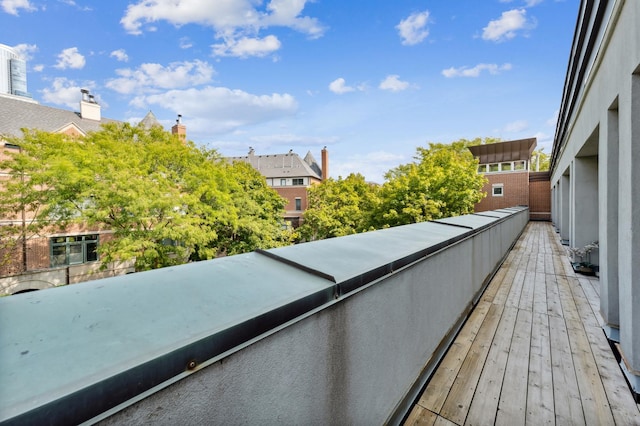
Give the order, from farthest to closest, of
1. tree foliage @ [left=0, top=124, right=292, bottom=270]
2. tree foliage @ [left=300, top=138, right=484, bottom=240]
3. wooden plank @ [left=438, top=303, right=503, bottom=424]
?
1. tree foliage @ [left=300, top=138, right=484, bottom=240]
2. tree foliage @ [left=0, top=124, right=292, bottom=270]
3. wooden plank @ [left=438, top=303, right=503, bottom=424]

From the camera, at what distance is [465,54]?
47.6 feet

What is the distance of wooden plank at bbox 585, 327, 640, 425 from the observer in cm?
214

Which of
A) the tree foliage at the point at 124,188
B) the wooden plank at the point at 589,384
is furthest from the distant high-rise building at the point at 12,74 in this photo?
the wooden plank at the point at 589,384

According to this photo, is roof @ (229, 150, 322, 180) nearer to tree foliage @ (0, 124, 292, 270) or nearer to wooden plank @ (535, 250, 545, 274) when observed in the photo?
tree foliage @ (0, 124, 292, 270)

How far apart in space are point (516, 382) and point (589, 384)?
62cm

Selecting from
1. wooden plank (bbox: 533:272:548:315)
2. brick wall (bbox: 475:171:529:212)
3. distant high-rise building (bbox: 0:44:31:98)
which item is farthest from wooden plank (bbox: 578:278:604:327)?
distant high-rise building (bbox: 0:44:31:98)

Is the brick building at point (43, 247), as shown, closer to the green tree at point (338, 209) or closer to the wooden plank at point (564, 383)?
the green tree at point (338, 209)

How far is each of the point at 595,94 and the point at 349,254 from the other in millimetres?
5029

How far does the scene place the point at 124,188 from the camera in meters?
12.4

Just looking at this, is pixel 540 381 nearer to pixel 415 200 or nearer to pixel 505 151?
pixel 415 200

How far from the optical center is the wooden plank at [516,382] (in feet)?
6.95

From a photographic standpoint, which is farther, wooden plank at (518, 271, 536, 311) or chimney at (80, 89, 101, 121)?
chimney at (80, 89, 101, 121)

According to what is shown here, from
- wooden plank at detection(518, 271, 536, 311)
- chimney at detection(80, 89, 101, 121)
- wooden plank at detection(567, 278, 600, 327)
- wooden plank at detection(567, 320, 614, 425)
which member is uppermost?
chimney at detection(80, 89, 101, 121)

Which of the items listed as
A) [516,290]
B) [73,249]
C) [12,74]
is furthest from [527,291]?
[12,74]
